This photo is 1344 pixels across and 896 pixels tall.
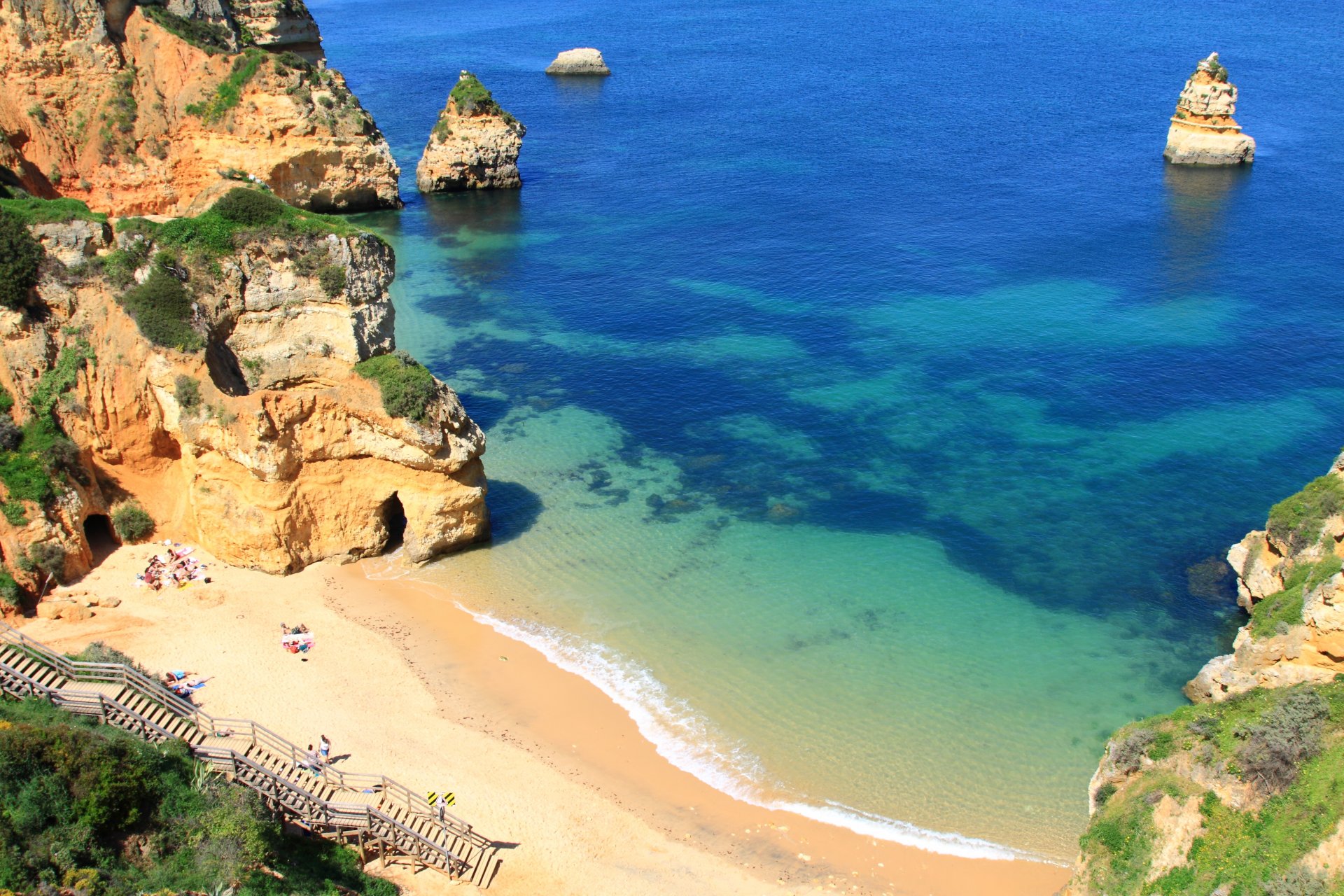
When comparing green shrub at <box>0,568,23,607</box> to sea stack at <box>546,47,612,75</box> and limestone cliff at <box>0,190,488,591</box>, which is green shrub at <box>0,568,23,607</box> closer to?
limestone cliff at <box>0,190,488,591</box>

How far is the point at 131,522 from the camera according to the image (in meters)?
35.2

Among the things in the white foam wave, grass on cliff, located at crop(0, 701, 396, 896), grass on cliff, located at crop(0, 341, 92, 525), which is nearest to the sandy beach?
the white foam wave

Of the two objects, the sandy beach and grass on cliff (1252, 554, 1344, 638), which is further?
grass on cliff (1252, 554, 1344, 638)

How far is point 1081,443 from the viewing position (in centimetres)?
4559

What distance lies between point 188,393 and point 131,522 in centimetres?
535

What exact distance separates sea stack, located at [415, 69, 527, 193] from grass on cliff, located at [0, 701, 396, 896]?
62600 millimetres

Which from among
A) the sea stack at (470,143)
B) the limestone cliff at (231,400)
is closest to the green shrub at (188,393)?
the limestone cliff at (231,400)

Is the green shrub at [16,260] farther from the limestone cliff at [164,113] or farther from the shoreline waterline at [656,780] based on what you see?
the limestone cliff at [164,113]

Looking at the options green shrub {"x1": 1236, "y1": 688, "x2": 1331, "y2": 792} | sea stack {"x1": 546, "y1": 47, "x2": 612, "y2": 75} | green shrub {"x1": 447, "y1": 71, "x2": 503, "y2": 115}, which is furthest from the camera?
sea stack {"x1": 546, "y1": 47, "x2": 612, "y2": 75}

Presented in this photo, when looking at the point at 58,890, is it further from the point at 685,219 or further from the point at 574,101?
the point at 574,101

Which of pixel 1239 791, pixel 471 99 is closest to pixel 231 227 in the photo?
pixel 1239 791

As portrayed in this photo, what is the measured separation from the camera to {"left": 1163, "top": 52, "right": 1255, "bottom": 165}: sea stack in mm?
86000

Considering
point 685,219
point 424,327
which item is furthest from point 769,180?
point 424,327

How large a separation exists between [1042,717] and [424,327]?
128 ft
